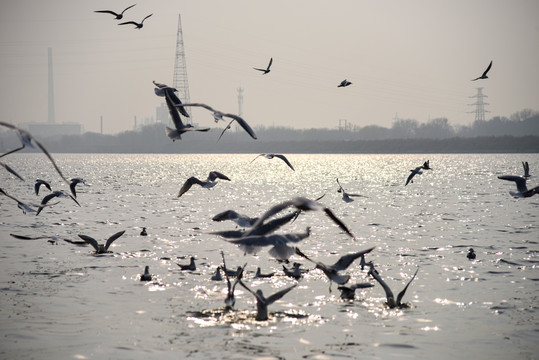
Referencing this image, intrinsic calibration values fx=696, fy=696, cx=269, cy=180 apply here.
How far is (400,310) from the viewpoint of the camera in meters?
14.8

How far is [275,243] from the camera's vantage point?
1107 centimetres

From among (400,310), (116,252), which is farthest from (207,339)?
(116,252)

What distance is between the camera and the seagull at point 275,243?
10.9m

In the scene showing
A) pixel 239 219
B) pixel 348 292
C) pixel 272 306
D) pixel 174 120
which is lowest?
pixel 272 306

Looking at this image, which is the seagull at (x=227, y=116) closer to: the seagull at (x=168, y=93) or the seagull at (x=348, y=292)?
the seagull at (x=168, y=93)

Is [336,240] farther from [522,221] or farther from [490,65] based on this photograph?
[522,221]

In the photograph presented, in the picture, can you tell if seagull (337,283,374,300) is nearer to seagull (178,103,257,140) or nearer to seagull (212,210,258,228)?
seagull (212,210,258,228)

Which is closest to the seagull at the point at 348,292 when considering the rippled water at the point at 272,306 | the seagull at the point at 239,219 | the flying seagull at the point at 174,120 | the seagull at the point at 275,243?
the rippled water at the point at 272,306

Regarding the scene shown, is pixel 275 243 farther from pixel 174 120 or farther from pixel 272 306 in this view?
pixel 272 306

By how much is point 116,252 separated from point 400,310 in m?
10.9

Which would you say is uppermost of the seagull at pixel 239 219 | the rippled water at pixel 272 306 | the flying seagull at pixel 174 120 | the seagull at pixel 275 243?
the flying seagull at pixel 174 120

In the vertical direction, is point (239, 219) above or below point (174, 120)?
below

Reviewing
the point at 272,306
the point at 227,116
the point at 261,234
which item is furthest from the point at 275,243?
the point at 272,306

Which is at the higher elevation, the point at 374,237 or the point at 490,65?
the point at 490,65
